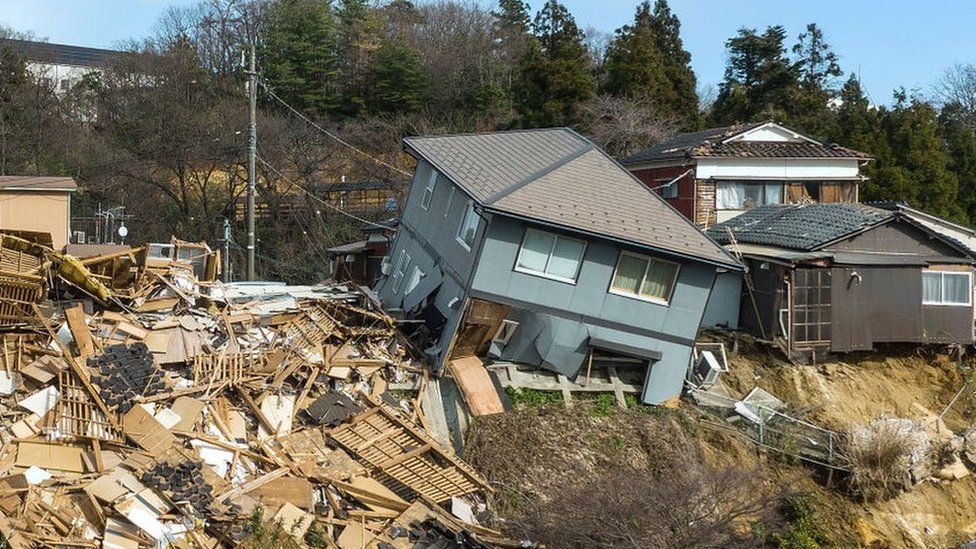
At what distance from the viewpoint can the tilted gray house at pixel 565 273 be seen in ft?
57.9

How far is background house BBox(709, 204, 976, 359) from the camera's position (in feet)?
68.5

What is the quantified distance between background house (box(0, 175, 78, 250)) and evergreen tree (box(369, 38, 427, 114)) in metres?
19.1

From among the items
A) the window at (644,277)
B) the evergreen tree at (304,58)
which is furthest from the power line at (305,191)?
the window at (644,277)

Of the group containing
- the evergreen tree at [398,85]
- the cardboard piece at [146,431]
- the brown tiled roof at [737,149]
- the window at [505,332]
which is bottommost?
the cardboard piece at [146,431]

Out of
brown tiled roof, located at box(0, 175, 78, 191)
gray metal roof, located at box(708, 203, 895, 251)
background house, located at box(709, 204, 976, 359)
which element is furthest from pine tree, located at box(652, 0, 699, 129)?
brown tiled roof, located at box(0, 175, 78, 191)

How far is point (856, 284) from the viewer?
21281 mm

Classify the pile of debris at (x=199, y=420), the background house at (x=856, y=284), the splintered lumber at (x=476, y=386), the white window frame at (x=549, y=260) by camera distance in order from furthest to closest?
the background house at (x=856, y=284) < the white window frame at (x=549, y=260) < the splintered lumber at (x=476, y=386) < the pile of debris at (x=199, y=420)

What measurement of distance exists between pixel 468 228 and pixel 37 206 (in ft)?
38.2

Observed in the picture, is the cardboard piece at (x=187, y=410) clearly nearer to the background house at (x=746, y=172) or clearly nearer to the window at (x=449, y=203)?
the window at (x=449, y=203)

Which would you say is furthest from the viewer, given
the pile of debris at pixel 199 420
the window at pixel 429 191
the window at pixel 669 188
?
the window at pixel 669 188

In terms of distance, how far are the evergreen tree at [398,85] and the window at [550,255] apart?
2473 cm

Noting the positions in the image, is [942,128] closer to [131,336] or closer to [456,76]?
[456,76]

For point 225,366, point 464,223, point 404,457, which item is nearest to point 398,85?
point 464,223

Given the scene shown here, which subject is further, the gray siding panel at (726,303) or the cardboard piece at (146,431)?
the gray siding panel at (726,303)
